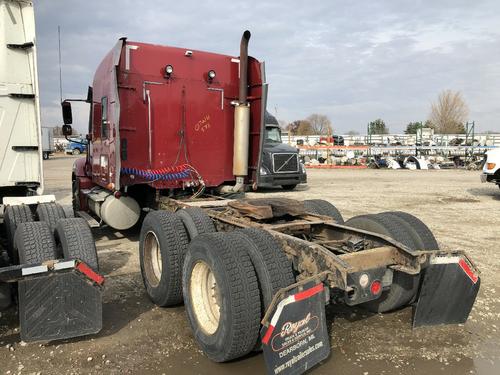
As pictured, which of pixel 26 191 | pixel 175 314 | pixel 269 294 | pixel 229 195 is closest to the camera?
pixel 269 294

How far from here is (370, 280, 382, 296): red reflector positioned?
3331mm

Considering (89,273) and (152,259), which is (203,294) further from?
(152,259)

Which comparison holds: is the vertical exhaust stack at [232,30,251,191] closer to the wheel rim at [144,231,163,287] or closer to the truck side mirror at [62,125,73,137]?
the wheel rim at [144,231,163,287]

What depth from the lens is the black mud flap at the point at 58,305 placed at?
3324 mm

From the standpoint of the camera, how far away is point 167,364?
3.37 m

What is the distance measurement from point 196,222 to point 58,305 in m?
1.61

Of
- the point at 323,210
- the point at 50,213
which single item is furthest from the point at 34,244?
the point at 323,210

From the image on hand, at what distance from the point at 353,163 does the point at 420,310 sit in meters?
27.2

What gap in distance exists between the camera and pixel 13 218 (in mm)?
4418

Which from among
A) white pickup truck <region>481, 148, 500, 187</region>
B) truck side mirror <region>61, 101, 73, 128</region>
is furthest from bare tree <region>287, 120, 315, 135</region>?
truck side mirror <region>61, 101, 73, 128</region>

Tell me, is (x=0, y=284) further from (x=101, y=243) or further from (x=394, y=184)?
(x=394, y=184)

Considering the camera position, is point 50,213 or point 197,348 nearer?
point 197,348

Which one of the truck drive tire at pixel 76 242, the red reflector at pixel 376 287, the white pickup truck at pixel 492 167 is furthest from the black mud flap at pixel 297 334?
the white pickup truck at pixel 492 167

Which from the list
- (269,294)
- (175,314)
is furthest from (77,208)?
(269,294)
